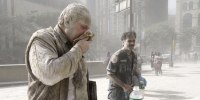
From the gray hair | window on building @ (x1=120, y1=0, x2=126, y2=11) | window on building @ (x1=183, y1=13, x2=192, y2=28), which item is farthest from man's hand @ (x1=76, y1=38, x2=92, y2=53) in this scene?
window on building @ (x1=183, y1=13, x2=192, y2=28)

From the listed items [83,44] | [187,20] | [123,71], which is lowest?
[123,71]

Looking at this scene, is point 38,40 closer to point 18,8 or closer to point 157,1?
point 18,8

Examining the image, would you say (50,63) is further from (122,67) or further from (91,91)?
(122,67)

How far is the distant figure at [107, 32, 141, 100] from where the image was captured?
387 cm

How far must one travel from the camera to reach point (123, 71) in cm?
391

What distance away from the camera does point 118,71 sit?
12.8ft

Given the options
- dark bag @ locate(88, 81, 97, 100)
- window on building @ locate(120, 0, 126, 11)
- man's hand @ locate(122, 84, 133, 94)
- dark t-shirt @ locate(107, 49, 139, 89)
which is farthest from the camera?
window on building @ locate(120, 0, 126, 11)

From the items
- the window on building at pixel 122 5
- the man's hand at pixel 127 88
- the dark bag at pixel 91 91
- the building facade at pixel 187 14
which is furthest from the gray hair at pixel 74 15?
the building facade at pixel 187 14

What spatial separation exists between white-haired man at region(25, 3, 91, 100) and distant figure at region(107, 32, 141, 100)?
203 centimetres

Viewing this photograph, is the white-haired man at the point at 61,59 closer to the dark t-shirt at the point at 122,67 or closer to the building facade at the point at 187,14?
the dark t-shirt at the point at 122,67

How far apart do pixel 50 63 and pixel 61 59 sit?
0.19 feet

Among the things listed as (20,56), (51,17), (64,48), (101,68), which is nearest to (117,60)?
(64,48)

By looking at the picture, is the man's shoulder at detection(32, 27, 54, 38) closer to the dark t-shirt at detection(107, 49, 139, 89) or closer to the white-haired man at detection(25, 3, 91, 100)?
the white-haired man at detection(25, 3, 91, 100)

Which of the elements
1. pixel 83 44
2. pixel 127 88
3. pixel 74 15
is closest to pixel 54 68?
pixel 83 44
